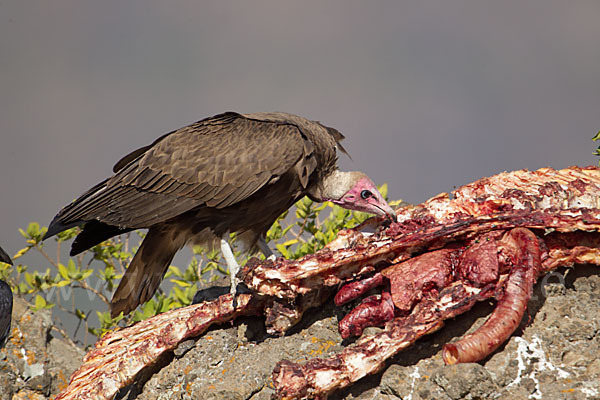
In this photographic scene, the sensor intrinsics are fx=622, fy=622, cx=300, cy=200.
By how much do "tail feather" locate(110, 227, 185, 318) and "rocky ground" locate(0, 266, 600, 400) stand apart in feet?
4.48

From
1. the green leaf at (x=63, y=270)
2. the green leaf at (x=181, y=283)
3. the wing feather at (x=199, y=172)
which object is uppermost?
the wing feather at (x=199, y=172)

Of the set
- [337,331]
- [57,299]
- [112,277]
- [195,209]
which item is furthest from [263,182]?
[57,299]

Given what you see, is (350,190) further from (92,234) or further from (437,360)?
(437,360)

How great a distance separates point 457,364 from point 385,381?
1.10 feet

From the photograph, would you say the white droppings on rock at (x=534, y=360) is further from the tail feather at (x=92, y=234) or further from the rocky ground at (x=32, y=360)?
the rocky ground at (x=32, y=360)

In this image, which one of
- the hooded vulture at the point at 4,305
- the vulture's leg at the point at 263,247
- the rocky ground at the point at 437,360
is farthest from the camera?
the vulture's leg at the point at 263,247

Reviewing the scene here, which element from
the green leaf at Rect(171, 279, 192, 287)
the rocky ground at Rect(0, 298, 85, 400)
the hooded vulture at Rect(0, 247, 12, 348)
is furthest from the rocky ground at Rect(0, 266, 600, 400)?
the green leaf at Rect(171, 279, 192, 287)

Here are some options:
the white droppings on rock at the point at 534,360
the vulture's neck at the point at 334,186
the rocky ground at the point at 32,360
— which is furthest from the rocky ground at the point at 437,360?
the vulture's neck at the point at 334,186

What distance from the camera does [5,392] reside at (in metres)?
4.78

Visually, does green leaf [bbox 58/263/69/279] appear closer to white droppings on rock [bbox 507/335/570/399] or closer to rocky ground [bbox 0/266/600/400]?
rocky ground [bbox 0/266/600/400]

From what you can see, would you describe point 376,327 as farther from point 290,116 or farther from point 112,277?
point 112,277

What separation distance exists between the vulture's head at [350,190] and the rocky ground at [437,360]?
69.6 inches

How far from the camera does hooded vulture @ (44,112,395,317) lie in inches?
184

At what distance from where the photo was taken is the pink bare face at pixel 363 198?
4.95 m
